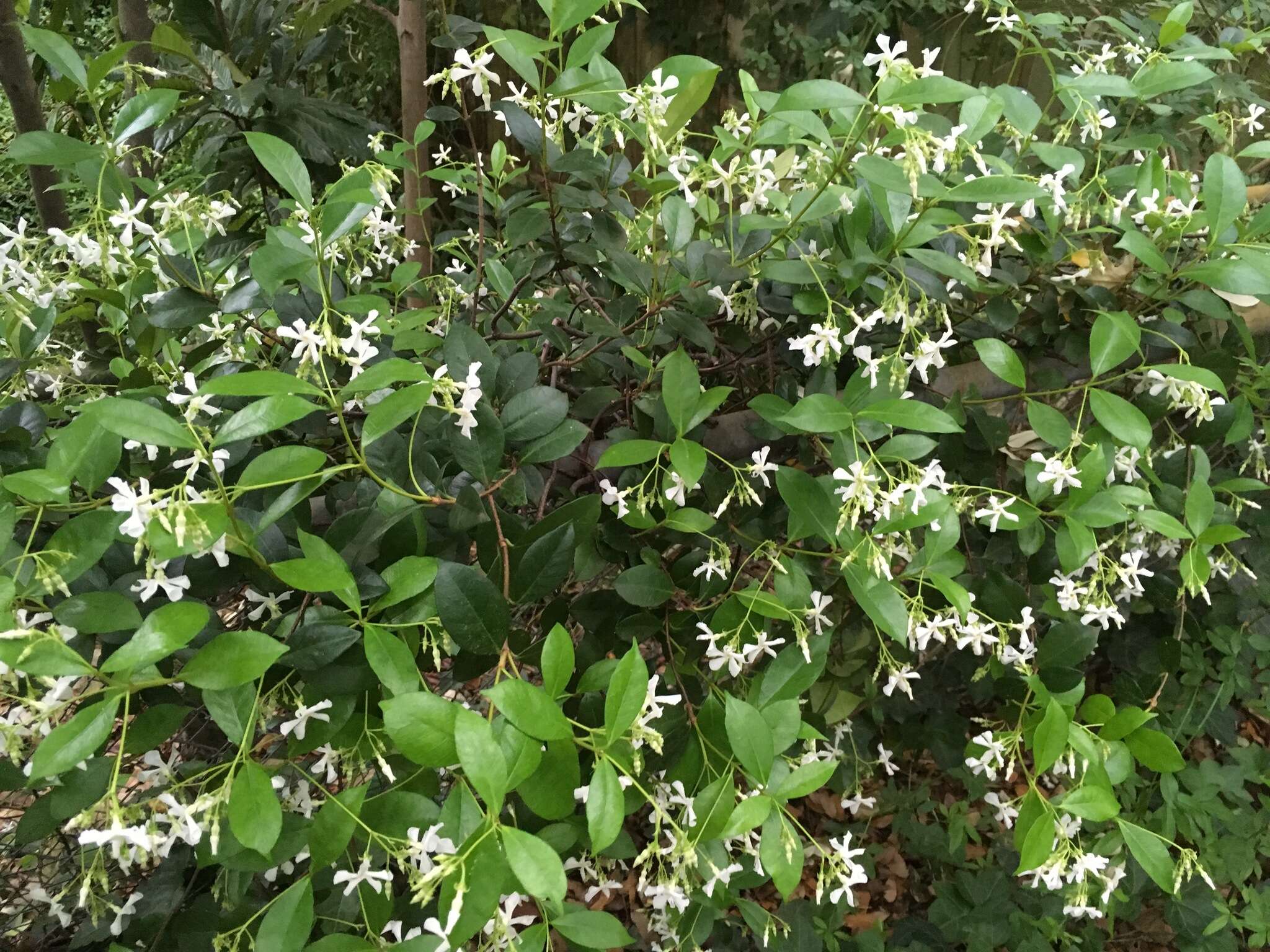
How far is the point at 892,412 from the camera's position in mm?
644

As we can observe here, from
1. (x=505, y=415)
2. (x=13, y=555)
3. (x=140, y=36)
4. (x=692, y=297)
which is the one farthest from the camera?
(x=140, y=36)

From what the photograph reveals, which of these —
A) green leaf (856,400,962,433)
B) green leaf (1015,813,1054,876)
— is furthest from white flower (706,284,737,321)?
green leaf (1015,813,1054,876)

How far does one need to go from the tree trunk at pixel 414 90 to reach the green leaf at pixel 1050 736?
108 centimetres

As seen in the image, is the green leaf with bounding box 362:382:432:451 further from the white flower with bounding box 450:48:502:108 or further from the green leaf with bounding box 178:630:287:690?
the white flower with bounding box 450:48:502:108

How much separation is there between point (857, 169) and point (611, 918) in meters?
0.57

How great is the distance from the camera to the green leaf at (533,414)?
640mm

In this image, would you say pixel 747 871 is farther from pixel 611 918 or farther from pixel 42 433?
pixel 42 433

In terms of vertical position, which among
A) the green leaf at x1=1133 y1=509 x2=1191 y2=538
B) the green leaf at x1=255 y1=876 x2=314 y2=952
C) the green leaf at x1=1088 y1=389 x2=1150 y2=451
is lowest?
the green leaf at x1=255 y1=876 x2=314 y2=952

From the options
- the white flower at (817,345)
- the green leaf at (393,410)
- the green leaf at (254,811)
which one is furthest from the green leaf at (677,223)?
the green leaf at (254,811)

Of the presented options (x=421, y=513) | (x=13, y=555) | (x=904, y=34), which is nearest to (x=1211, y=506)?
(x=421, y=513)

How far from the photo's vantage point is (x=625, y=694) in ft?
1.59

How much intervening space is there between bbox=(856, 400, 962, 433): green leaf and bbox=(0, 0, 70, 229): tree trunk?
41.3 inches

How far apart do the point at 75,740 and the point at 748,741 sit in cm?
40

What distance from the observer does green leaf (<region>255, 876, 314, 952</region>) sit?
1.57 ft
